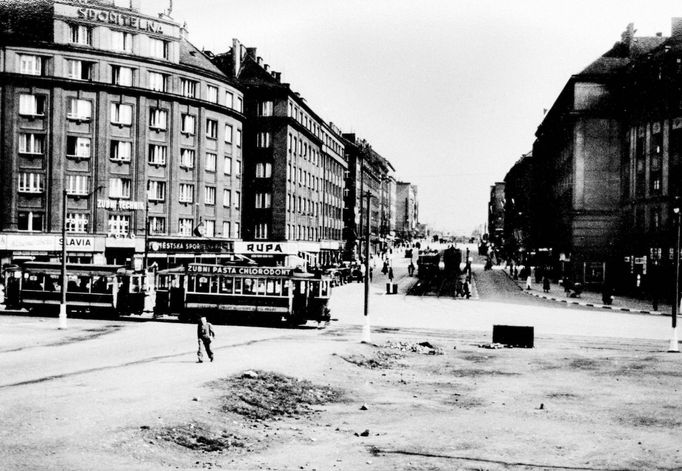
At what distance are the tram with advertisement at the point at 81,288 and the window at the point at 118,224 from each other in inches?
816

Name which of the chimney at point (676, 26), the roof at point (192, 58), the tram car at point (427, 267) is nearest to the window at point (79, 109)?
the roof at point (192, 58)

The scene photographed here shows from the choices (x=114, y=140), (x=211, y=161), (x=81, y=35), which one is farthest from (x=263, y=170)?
(x=81, y=35)

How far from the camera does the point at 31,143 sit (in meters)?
56.6

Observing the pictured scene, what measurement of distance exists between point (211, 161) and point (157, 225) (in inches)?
341

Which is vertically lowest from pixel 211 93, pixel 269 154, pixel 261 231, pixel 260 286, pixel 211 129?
pixel 260 286

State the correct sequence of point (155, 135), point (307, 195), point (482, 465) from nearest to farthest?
point (482, 465) → point (155, 135) → point (307, 195)

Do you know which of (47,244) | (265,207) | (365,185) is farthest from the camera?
(365,185)

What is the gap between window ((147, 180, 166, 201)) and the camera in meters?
61.2

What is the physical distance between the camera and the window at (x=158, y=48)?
199 feet

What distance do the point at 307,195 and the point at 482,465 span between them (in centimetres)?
7555

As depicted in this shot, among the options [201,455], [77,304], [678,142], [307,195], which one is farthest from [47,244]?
[678,142]

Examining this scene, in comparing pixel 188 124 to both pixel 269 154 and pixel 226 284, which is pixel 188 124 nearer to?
pixel 269 154

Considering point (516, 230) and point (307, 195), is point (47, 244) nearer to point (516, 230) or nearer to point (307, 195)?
point (307, 195)

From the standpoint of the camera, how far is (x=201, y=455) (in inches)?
521
